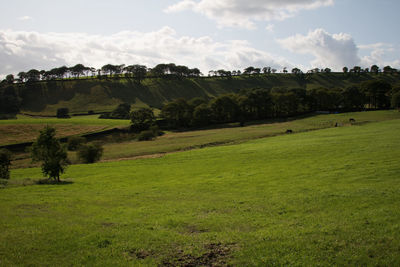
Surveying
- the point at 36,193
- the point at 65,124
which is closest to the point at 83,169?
the point at 36,193

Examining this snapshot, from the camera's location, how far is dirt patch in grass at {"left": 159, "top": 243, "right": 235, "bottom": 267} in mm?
11773

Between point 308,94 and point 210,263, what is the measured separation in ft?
433

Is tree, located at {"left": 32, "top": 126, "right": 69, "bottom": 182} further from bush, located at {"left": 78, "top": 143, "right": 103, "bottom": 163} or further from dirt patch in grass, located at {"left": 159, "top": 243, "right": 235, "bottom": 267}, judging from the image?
dirt patch in grass, located at {"left": 159, "top": 243, "right": 235, "bottom": 267}

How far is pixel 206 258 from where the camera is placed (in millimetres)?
12156

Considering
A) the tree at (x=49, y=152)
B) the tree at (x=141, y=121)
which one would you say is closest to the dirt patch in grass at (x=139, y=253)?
the tree at (x=49, y=152)

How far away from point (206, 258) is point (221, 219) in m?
4.90

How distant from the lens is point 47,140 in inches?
1449

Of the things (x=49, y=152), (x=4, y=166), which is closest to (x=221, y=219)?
(x=49, y=152)

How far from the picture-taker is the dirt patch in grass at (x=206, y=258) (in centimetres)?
1177

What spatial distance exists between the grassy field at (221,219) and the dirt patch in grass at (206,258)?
0.05m

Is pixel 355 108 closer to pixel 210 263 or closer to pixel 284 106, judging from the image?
pixel 284 106

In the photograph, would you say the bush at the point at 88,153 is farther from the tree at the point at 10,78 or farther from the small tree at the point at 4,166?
the tree at the point at 10,78

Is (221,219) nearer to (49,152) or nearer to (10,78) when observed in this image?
(49,152)

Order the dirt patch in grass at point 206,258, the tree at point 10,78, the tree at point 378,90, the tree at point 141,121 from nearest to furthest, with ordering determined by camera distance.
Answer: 1. the dirt patch in grass at point 206,258
2. the tree at point 141,121
3. the tree at point 378,90
4. the tree at point 10,78
